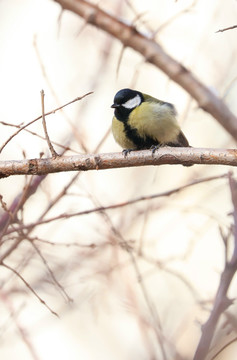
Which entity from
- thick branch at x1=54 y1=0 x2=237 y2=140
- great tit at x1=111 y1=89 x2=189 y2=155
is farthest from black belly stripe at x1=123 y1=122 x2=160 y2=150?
thick branch at x1=54 y1=0 x2=237 y2=140

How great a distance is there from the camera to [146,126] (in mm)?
4012

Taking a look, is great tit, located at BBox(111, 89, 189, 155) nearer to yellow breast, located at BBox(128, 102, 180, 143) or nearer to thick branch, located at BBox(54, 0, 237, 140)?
yellow breast, located at BBox(128, 102, 180, 143)

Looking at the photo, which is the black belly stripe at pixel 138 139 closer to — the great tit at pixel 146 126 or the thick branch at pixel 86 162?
the great tit at pixel 146 126

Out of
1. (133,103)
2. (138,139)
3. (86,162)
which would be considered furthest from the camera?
(133,103)

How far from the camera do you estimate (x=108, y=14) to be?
413 centimetres

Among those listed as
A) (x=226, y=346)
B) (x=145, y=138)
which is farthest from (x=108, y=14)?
(x=226, y=346)

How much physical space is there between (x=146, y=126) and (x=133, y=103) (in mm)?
388

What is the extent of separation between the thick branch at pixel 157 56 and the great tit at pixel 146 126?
26 cm

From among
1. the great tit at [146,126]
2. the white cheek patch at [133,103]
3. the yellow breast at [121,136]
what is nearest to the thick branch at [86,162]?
the great tit at [146,126]

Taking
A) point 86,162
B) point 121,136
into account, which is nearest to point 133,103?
point 121,136

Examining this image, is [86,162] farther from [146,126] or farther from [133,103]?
[133,103]

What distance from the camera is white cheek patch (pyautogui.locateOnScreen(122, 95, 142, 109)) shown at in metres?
4.25

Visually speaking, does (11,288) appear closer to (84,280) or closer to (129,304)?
(84,280)

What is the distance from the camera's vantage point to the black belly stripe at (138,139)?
158 inches
